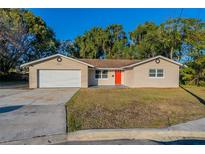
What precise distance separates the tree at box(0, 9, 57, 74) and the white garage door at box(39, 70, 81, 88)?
11853 millimetres

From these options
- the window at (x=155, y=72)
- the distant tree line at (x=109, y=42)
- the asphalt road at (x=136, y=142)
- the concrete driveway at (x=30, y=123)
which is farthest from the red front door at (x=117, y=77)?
the asphalt road at (x=136, y=142)

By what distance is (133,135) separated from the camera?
5.20m

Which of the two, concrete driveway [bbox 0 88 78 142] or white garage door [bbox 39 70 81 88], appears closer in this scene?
concrete driveway [bbox 0 88 78 142]

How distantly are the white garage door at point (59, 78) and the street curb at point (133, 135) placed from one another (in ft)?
47.5

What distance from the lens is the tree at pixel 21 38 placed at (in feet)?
87.1

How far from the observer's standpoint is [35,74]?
61.9 feet

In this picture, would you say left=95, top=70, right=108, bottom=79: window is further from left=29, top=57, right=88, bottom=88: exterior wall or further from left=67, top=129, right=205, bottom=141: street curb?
left=67, top=129, right=205, bottom=141: street curb

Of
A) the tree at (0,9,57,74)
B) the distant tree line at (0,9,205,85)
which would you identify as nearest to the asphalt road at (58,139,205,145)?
the distant tree line at (0,9,205,85)

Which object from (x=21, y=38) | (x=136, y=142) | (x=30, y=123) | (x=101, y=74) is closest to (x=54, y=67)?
(x=101, y=74)

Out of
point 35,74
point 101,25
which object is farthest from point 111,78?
point 101,25

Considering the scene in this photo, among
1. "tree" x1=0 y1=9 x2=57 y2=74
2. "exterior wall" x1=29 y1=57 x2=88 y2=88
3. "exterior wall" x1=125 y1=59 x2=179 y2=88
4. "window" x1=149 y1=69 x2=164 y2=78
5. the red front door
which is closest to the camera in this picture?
"exterior wall" x1=29 y1=57 x2=88 y2=88

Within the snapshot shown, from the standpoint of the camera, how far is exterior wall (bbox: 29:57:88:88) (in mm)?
18797

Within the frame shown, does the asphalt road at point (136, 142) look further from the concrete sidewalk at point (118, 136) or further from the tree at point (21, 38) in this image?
the tree at point (21, 38)
